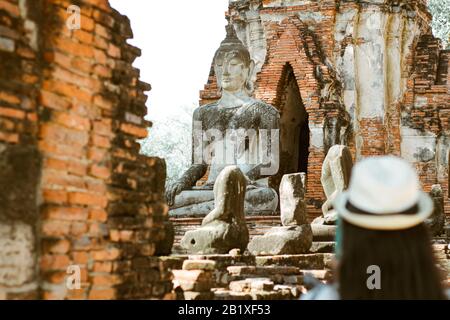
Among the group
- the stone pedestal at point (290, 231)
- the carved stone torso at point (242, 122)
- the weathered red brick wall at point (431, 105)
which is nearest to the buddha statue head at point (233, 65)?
the carved stone torso at point (242, 122)

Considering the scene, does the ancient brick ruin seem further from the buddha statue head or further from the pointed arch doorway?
the pointed arch doorway

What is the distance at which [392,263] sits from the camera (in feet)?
6.84

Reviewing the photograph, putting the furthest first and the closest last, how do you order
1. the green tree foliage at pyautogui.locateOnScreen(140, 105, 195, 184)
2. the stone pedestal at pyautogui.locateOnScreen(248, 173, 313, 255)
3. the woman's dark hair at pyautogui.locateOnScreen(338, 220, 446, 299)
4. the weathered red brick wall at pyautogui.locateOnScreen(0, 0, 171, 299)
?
the green tree foliage at pyautogui.locateOnScreen(140, 105, 195, 184) → the stone pedestal at pyautogui.locateOnScreen(248, 173, 313, 255) → the weathered red brick wall at pyautogui.locateOnScreen(0, 0, 171, 299) → the woman's dark hair at pyautogui.locateOnScreen(338, 220, 446, 299)

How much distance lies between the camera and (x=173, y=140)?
3956 cm

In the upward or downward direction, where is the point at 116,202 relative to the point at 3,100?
downward

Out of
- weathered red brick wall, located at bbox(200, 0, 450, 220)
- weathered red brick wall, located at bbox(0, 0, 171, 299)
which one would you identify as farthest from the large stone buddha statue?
weathered red brick wall, located at bbox(0, 0, 171, 299)

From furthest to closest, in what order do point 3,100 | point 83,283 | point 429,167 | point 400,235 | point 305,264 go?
point 429,167
point 305,264
point 83,283
point 3,100
point 400,235

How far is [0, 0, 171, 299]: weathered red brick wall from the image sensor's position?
413 cm

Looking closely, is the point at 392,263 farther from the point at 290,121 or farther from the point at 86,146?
the point at 290,121

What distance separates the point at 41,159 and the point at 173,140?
35.4 m

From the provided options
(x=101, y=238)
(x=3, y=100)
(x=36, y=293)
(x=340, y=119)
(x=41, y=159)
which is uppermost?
(x=340, y=119)

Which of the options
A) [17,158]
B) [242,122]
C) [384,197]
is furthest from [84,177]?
[242,122]
